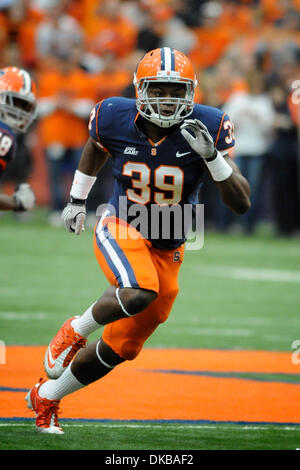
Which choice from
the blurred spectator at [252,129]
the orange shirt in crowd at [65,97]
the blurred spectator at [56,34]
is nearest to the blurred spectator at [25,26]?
the blurred spectator at [56,34]

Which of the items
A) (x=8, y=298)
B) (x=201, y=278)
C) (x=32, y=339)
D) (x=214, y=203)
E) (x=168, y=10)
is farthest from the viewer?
(x=168, y=10)

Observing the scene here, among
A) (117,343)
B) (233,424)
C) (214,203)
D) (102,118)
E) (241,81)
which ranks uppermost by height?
(241,81)

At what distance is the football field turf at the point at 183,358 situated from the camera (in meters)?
4.45

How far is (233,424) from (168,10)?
460 inches

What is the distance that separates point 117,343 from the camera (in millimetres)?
4543

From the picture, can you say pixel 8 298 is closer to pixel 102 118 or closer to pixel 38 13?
pixel 102 118

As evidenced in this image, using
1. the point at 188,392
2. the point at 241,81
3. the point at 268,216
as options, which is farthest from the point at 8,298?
the point at 268,216

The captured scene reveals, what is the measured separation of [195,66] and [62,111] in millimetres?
2192

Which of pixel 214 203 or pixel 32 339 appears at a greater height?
pixel 214 203

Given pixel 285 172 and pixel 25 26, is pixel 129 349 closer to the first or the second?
pixel 285 172

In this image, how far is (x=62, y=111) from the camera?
14.1 meters

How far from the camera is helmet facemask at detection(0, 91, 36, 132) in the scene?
245 inches
